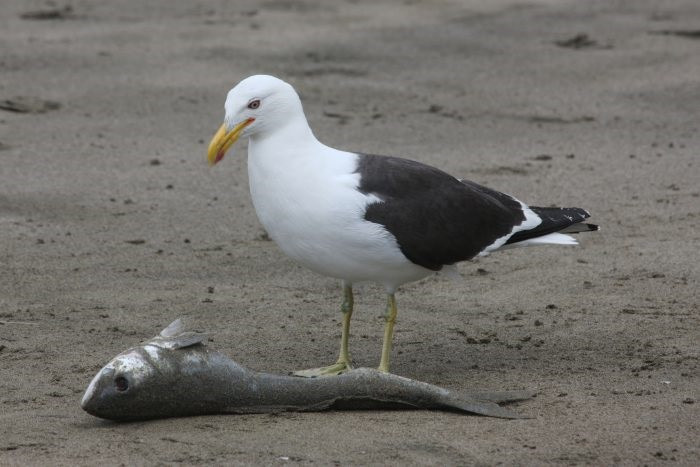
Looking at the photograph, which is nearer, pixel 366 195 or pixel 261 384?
pixel 261 384

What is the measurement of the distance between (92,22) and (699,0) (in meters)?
6.02

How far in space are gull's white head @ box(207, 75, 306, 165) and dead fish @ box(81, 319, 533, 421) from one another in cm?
92

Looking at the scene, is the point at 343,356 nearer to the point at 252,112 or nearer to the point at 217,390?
the point at 217,390

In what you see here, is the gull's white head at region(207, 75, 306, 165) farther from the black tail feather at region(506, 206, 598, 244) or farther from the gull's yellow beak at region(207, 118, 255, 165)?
the black tail feather at region(506, 206, 598, 244)

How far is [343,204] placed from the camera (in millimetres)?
5242

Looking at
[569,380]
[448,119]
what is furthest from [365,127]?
[569,380]

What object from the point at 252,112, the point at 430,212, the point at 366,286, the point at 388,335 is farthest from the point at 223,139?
the point at 366,286

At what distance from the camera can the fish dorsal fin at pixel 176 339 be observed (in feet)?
15.8

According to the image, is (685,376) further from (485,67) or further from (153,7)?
(153,7)

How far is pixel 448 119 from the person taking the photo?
9.76 m

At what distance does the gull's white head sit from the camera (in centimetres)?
540

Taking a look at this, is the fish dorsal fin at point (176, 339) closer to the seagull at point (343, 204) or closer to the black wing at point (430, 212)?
the seagull at point (343, 204)

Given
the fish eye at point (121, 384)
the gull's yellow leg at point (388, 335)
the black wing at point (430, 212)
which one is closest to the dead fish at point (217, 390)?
the fish eye at point (121, 384)

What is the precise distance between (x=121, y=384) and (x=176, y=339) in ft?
0.86
